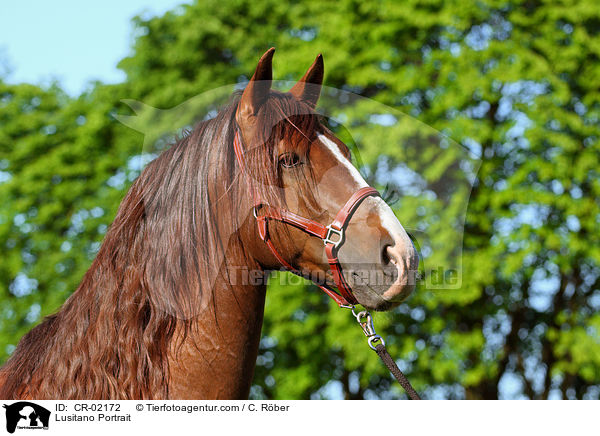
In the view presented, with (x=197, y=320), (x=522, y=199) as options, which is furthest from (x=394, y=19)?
(x=197, y=320)

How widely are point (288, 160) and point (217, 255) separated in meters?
0.43

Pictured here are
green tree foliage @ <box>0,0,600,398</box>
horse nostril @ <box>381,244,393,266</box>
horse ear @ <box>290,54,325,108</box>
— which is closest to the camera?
horse nostril @ <box>381,244,393,266</box>

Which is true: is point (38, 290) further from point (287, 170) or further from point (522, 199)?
point (287, 170)

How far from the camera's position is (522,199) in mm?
7676

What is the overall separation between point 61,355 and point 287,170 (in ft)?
3.51

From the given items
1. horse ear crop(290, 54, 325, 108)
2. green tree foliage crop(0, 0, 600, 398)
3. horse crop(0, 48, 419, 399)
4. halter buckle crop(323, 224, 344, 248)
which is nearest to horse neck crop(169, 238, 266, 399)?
horse crop(0, 48, 419, 399)

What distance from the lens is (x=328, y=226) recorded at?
6.05 ft

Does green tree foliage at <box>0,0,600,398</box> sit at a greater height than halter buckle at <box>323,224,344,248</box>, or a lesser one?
greater

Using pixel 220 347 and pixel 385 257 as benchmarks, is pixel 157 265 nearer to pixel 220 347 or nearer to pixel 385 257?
pixel 220 347

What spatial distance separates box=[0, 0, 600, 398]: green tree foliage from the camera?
7703 millimetres

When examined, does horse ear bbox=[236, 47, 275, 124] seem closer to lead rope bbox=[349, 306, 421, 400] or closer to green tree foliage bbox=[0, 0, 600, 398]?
lead rope bbox=[349, 306, 421, 400]
